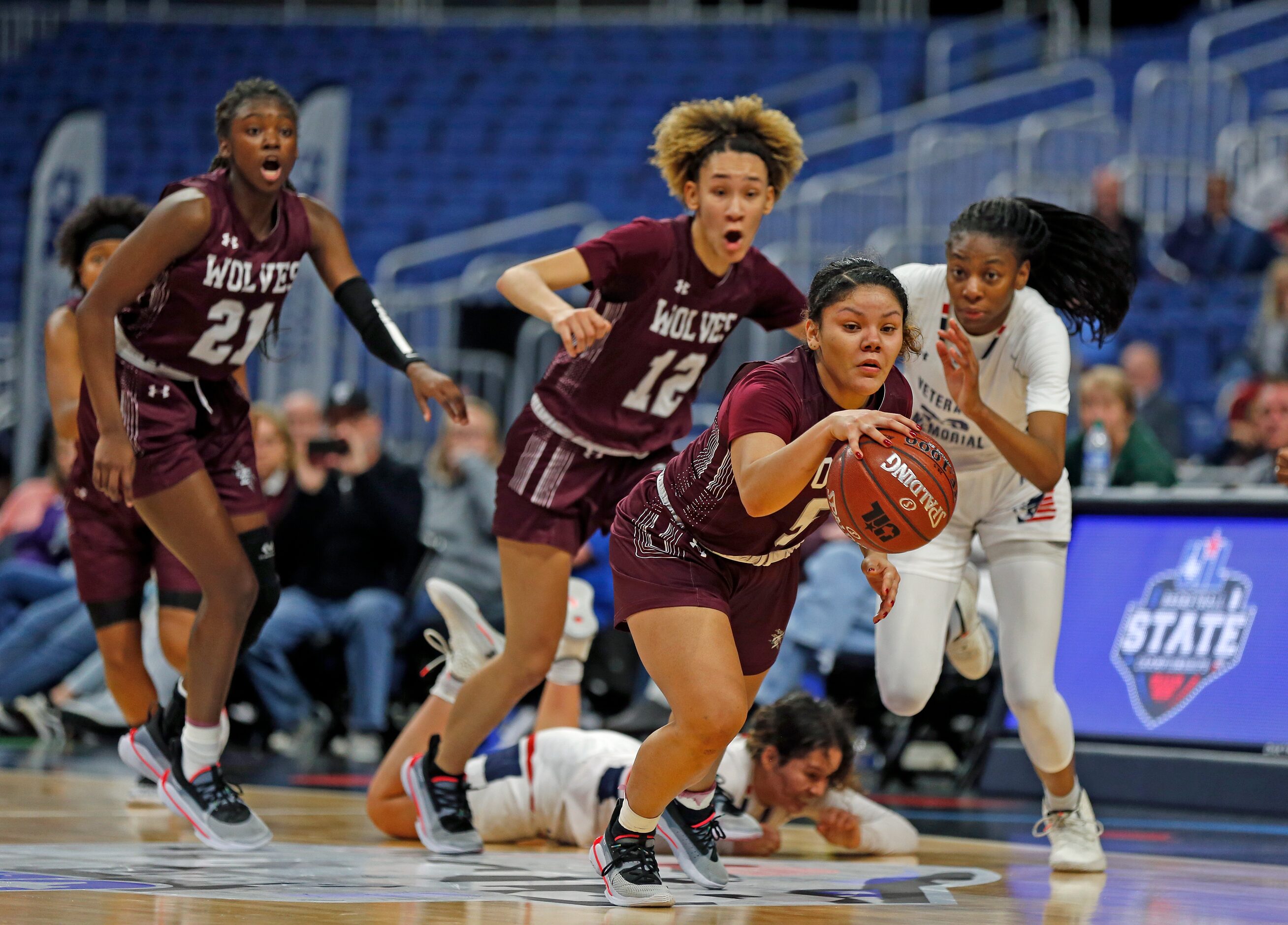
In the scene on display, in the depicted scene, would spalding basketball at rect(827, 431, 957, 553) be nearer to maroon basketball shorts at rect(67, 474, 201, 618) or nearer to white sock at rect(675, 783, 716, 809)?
white sock at rect(675, 783, 716, 809)

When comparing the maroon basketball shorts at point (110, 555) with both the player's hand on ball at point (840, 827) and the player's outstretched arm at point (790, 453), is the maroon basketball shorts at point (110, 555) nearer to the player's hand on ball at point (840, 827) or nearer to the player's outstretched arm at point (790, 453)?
the player's hand on ball at point (840, 827)

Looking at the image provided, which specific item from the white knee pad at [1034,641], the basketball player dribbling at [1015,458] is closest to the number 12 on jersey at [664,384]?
the basketball player dribbling at [1015,458]

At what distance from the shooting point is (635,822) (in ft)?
12.8

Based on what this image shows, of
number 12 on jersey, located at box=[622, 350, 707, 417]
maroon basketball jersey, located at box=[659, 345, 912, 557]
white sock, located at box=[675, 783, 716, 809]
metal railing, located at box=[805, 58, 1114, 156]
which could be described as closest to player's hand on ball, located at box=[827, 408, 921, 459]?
maroon basketball jersey, located at box=[659, 345, 912, 557]

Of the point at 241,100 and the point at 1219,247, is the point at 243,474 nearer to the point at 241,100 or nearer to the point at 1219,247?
the point at 241,100

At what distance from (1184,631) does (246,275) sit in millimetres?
3577

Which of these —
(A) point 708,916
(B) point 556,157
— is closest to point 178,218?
(A) point 708,916

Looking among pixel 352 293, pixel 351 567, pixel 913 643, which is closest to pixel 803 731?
pixel 913 643

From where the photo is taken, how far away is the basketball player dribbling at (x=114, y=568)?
222 inches

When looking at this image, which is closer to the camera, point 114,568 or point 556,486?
point 556,486

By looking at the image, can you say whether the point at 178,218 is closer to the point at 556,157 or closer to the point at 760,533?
the point at 760,533

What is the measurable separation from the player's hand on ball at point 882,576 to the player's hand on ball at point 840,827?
1.40 metres

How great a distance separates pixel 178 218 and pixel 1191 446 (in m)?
7.00

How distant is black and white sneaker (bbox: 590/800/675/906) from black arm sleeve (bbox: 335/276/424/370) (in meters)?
1.62
